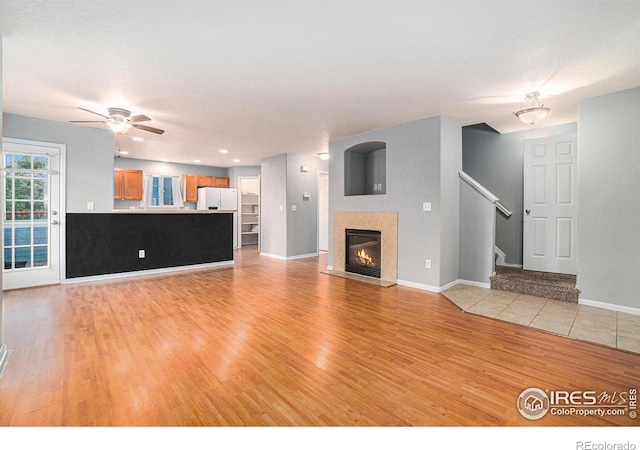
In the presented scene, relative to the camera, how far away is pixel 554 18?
7.07ft

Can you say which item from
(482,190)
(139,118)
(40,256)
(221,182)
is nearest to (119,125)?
(139,118)

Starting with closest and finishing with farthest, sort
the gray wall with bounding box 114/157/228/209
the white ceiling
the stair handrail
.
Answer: the white ceiling
the stair handrail
the gray wall with bounding box 114/157/228/209

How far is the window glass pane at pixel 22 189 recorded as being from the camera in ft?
15.1

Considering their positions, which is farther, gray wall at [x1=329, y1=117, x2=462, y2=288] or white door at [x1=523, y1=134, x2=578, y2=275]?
white door at [x1=523, y1=134, x2=578, y2=275]

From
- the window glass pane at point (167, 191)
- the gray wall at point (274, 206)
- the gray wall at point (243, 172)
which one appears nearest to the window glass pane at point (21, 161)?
the window glass pane at point (167, 191)

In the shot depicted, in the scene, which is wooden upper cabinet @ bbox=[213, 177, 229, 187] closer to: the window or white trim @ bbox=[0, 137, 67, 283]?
the window

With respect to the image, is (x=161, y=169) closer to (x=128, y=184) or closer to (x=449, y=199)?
(x=128, y=184)

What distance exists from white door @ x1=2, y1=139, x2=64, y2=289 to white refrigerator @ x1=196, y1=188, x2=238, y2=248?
14.3ft

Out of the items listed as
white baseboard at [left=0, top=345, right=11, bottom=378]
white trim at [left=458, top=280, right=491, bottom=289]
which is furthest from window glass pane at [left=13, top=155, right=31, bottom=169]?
white trim at [left=458, top=280, right=491, bottom=289]

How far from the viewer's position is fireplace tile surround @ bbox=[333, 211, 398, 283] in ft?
A: 16.4

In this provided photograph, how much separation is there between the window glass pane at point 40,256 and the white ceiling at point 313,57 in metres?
2.03

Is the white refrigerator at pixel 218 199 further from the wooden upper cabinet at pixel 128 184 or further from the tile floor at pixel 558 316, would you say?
the tile floor at pixel 558 316

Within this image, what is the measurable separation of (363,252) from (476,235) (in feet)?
6.17
